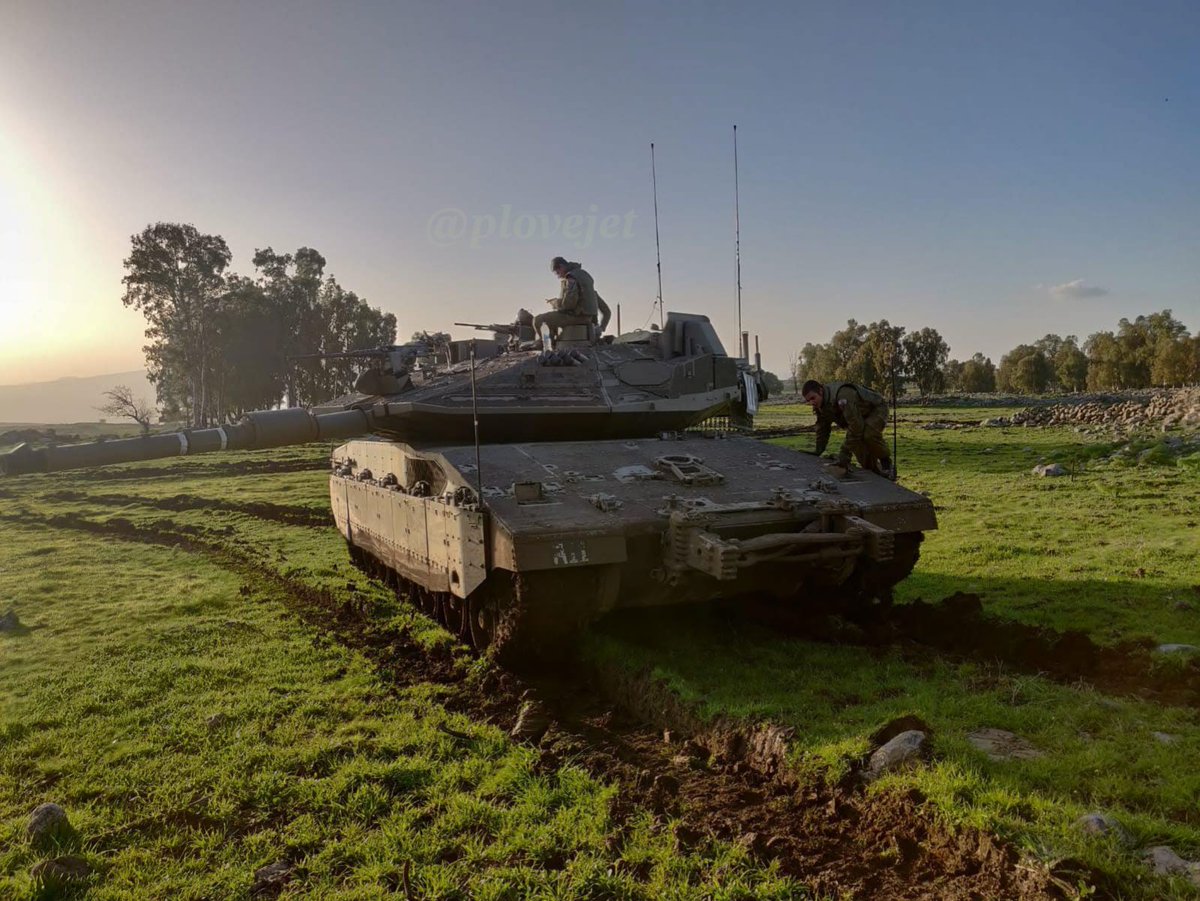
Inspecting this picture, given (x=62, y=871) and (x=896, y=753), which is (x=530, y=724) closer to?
(x=896, y=753)

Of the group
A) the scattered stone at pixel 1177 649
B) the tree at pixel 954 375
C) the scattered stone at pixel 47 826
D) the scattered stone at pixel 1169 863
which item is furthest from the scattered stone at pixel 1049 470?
the tree at pixel 954 375

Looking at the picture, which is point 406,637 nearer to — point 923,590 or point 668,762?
point 668,762

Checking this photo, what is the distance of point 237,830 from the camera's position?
457 cm

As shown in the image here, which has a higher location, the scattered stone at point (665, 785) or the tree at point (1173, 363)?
the tree at point (1173, 363)

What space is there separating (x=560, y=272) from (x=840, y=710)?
19.8 ft

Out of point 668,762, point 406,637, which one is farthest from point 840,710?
point 406,637

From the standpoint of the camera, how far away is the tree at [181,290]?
130 ft

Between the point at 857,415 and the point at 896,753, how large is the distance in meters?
4.28

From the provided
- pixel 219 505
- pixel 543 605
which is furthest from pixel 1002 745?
pixel 219 505

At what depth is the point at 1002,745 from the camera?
15.7 feet

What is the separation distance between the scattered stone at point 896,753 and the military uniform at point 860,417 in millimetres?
3848

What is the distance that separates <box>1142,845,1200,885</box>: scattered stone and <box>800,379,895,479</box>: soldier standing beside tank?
4819mm

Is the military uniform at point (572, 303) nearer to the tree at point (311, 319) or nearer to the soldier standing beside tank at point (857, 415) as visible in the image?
the soldier standing beside tank at point (857, 415)

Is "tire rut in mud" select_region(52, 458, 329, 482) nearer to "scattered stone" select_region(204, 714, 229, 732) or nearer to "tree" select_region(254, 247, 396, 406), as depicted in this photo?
"tree" select_region(254, 247, 396, 406)
